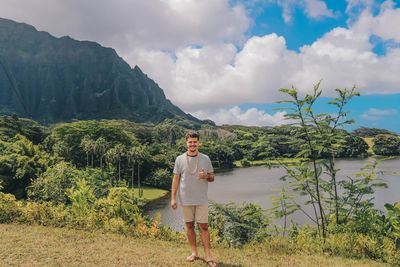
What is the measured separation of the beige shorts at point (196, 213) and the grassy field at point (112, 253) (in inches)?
34.9

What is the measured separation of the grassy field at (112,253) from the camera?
24.8 ft

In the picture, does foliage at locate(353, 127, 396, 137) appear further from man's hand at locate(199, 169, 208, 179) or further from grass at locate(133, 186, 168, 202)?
man's hand at locate(199, 169, 208, 179)

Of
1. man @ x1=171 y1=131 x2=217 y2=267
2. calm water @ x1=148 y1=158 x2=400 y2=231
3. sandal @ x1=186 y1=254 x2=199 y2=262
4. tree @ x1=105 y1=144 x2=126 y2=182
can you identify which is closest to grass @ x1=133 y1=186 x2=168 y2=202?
calm water @ x1=148 y1=158 x2=400 y2=231

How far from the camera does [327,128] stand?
10.3 m

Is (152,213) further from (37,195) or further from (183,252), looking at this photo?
(183,252)

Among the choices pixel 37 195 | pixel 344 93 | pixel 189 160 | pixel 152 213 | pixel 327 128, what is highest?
pixel 344 93

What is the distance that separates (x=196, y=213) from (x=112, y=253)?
87.7 inches

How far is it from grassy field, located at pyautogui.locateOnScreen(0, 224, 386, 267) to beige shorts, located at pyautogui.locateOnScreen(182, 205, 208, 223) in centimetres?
89

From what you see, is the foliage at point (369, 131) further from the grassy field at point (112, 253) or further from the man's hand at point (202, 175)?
the man's hand at point (202, 175)

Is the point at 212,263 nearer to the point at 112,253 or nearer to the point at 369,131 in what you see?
the point at 112,253

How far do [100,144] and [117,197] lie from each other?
6472 cm

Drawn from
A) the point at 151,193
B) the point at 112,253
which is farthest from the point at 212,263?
the point at 151,193

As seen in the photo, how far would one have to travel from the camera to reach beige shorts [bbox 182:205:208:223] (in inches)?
287

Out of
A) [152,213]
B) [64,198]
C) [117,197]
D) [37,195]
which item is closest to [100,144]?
[152,213]
